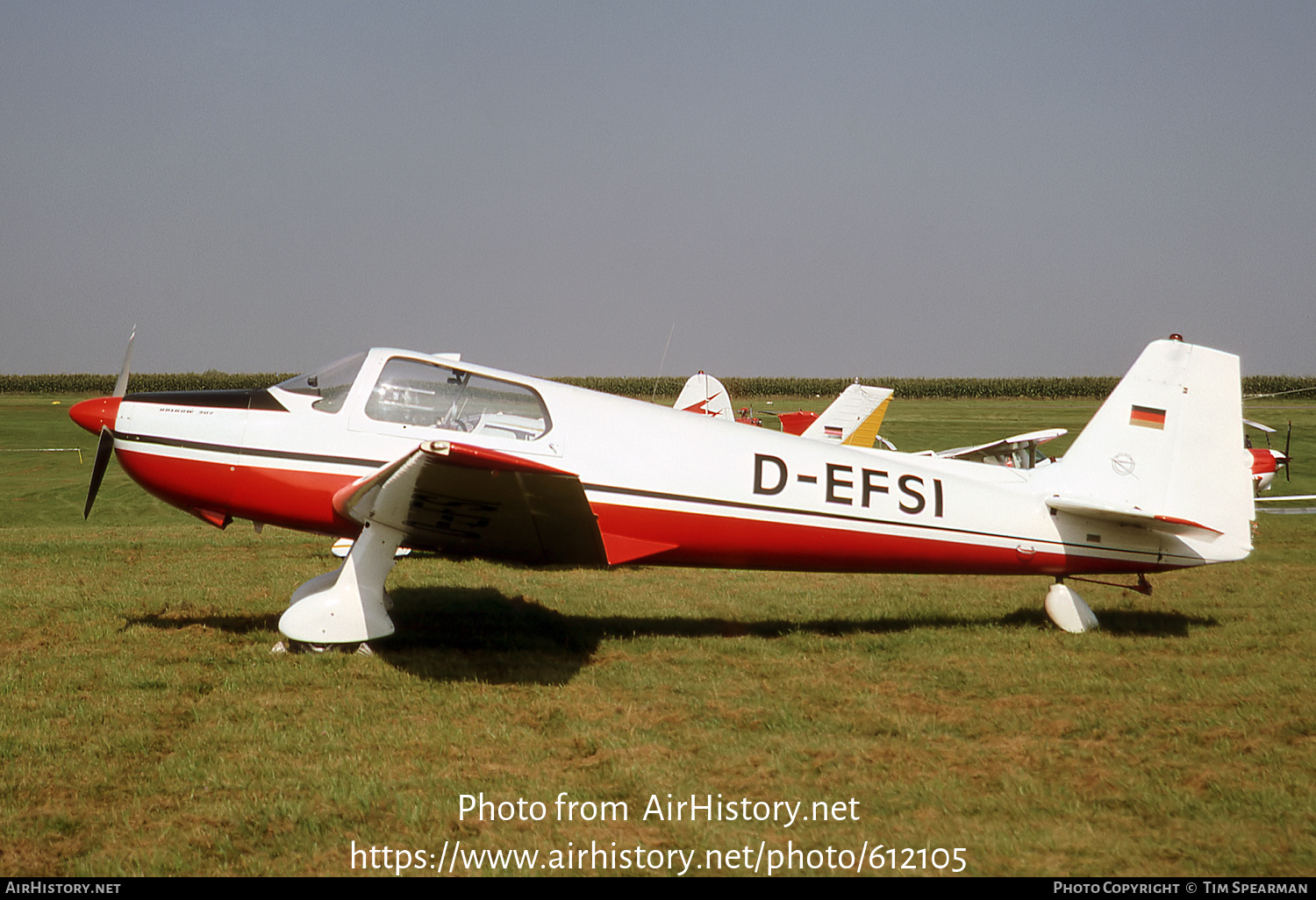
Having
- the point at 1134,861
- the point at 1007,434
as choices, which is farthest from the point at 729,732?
the point at 1007,434

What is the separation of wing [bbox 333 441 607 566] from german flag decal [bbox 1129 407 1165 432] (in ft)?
15.1

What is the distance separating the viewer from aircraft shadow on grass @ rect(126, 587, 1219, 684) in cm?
607

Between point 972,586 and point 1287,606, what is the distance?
2782 mm

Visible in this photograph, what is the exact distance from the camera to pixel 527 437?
620 centimetres

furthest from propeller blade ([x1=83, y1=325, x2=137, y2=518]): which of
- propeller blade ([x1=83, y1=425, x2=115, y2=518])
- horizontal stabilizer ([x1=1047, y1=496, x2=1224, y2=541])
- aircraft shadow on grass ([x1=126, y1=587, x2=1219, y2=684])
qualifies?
horizontal stabilizer ([x1=1047, y1=496, x2=1224, y2=541])

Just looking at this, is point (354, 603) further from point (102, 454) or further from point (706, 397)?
point (706, 397)

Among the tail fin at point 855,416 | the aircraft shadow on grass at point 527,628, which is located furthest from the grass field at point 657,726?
the tail fin at point 855,416

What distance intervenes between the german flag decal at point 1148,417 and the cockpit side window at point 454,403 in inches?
192

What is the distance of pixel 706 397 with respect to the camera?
21.5m

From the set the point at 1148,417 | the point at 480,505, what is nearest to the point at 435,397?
the point at 480,505

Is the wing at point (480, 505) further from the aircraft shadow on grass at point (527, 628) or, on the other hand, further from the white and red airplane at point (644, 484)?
the aircraft shadow on grass at point (527, 628)

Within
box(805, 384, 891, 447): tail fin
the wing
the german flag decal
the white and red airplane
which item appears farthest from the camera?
box(805, 384, 891, 447): tail fin

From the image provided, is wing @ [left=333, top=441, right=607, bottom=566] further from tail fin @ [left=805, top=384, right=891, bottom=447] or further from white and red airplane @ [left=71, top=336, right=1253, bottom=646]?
tail fin @ [left=805, top=384, right=891, bottom=447]
